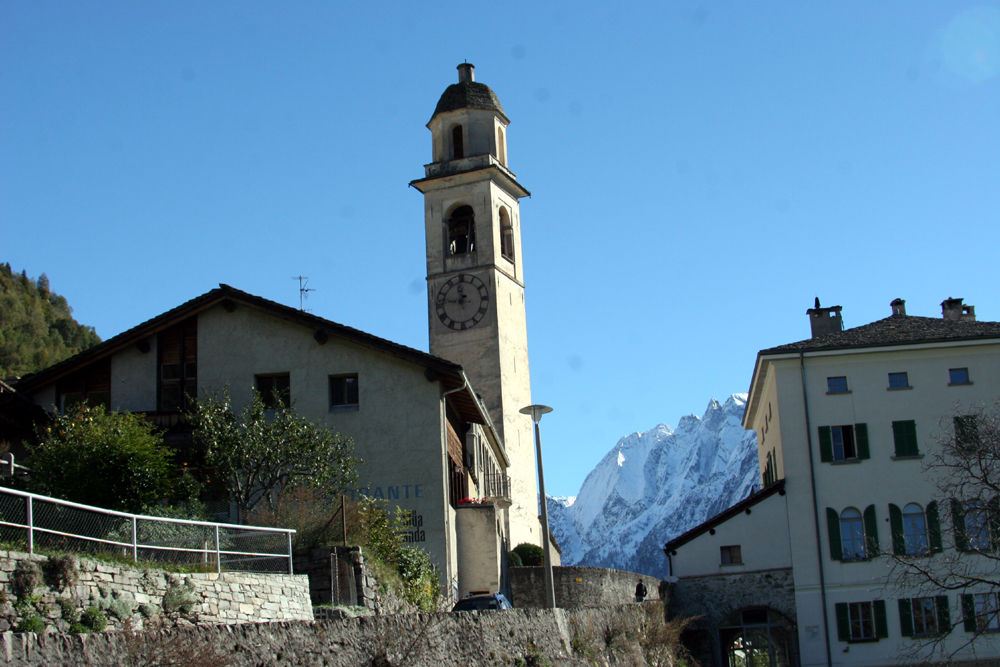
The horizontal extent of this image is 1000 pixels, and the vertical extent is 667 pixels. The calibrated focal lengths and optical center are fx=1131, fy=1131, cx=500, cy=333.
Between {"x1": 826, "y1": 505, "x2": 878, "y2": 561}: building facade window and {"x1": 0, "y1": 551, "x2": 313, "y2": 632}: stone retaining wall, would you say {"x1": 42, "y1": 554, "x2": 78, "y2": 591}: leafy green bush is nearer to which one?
{"x1": 0, "y1": 551, "x2": 313, "y2": 632}: stone retaining wall

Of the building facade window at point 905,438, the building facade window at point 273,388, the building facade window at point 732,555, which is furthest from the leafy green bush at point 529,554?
the building facade window at point 273,388

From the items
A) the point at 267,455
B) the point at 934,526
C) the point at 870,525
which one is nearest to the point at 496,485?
the point at 870,525

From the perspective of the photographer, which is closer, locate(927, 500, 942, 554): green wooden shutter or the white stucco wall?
locate(927, 500, 942, 554): green wooden shutter

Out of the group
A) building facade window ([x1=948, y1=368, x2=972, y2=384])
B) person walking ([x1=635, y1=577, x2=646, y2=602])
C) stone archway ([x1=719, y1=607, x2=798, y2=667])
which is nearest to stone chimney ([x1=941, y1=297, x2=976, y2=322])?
building facade window ([x1=948, y1=368, x2=972, y2=384])

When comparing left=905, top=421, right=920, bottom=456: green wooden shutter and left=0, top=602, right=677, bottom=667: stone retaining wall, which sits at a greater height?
left=905, top=421, right=920, bottom=456: green wooden shutter

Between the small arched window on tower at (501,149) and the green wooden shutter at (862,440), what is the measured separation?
956 inches

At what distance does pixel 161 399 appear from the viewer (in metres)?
29.5

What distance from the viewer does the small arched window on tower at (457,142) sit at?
56.8 metres

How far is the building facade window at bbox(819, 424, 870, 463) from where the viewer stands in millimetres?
40031

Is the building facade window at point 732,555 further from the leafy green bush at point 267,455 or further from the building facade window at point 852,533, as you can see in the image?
the leafy green bush at point 267,455

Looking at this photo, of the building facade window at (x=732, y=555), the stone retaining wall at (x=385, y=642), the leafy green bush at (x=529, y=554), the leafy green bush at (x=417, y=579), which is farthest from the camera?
the leafy green bush at (x=529, y=554)

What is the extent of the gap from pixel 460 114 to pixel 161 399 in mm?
30493

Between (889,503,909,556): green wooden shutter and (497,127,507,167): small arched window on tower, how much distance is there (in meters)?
26.7

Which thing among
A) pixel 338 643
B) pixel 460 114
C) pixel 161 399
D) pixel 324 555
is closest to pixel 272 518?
pixel 324 555
